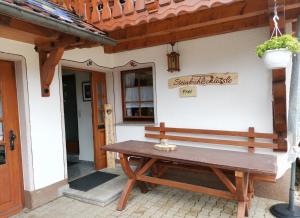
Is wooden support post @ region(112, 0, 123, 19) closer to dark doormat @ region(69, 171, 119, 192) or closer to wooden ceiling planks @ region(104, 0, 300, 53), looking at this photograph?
wooden ceiling planks @ region(104, 0, 300, 53)

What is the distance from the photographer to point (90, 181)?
13.5ft

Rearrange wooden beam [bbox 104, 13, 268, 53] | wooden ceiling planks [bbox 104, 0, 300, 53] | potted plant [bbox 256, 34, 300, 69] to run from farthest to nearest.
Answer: wooden beam [bbox 104, 13, 268, 53], wooden ceiling planks [bbox 104, 0, 300, 53], potted plant [bbox 256, 34, 300, 69]

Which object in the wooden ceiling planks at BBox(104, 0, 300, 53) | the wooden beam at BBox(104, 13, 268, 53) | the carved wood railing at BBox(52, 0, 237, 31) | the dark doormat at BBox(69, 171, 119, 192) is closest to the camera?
the carved wood railing at BBox(52, 0, 237, 31)

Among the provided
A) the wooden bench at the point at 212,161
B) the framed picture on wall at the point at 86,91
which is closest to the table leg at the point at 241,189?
the wooden bench at the point at 212,161

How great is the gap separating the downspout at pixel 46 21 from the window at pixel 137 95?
71.9 inches

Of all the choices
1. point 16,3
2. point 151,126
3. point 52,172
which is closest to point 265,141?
point 151,126

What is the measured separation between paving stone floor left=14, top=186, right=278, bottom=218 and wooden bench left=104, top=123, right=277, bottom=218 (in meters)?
0.17

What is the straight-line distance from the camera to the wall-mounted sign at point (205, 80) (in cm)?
361

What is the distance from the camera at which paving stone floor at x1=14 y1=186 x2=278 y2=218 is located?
9.87 ft

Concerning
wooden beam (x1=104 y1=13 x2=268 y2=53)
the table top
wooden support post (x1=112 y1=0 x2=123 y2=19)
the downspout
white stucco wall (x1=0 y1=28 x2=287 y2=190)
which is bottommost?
the table top

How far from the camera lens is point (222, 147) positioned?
372cm

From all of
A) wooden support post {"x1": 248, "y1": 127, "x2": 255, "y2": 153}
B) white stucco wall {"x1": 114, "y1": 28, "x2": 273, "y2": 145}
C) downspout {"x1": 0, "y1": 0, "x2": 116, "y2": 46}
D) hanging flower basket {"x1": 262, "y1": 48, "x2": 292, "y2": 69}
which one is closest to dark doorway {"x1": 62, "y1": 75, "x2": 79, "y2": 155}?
white stucco wall {"x1": 114, "y1": 28, "x2": 273, "y2": 145}

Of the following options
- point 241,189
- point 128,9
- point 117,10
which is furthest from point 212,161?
point 117,10

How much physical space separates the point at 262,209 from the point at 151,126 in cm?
222
